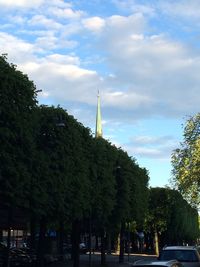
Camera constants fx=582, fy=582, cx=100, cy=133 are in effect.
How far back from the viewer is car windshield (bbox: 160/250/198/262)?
71.2 feet

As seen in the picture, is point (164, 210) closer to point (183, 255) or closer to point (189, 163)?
point (189, 163)

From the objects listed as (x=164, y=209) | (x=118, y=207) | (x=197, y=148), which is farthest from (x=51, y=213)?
(x=164, y=209)

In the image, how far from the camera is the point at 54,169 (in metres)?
26.2

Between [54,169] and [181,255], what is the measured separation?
7.34 meters

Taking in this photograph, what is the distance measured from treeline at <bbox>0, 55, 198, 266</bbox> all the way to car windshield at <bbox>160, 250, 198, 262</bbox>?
5707 mm

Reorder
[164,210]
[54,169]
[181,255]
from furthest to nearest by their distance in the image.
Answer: [164,210]
[54,169]
[181,255]

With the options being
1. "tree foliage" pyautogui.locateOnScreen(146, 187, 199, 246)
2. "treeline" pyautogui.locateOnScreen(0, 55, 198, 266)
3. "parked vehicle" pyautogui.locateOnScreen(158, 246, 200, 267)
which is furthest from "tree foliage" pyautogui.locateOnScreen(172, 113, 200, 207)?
"tree foliage" pyautogui.locateOnScreen(146, 187, 199, 246)

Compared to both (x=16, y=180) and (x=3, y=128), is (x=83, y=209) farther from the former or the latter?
(x=3, y=128)

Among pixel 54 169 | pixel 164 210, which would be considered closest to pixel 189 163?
pixel 54 169

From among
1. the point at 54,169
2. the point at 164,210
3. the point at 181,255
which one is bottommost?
the point at 181,255

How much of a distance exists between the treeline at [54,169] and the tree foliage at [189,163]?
3522 mm

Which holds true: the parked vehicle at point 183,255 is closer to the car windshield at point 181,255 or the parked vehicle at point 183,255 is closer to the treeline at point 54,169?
the car windshield at point 181,255

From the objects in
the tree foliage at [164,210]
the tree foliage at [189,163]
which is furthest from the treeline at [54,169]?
the tree foliage at [164,210]

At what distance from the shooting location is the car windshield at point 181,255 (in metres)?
21.7
